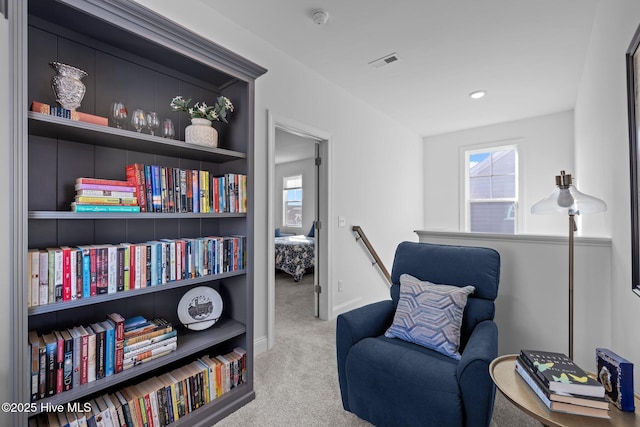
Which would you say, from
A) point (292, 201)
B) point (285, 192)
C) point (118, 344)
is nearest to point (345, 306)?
point (118, 344)

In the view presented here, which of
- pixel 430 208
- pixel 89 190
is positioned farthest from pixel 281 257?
pixel 89 190

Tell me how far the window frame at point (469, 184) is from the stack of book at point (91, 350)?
4.36 m

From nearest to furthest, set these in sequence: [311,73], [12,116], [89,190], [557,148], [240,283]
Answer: [12,116]
[89,190]
[240,283]
[311,73]
[557,148]

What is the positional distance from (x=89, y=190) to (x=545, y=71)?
401cm

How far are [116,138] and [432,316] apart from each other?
74.2 inches

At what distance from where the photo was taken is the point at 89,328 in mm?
1406

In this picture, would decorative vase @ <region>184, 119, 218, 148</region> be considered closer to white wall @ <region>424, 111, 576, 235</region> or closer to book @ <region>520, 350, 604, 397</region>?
book @ <region>520, 350, 604, 397</region>

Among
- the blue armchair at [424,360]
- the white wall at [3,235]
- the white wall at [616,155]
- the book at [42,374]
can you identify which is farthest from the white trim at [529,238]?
the white wall at [3,235]

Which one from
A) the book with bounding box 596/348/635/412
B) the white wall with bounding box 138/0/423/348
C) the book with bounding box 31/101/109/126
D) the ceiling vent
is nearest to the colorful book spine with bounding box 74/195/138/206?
the book with bounding box 31/101/109/126

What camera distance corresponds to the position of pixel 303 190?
717 cm

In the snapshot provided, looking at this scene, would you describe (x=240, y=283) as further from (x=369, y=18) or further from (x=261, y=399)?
(x=369, y=18)

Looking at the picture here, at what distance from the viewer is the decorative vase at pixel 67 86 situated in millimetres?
1273

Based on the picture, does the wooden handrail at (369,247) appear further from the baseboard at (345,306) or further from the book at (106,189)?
the book at (106,189)

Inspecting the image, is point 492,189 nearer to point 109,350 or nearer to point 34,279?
point 109,350
